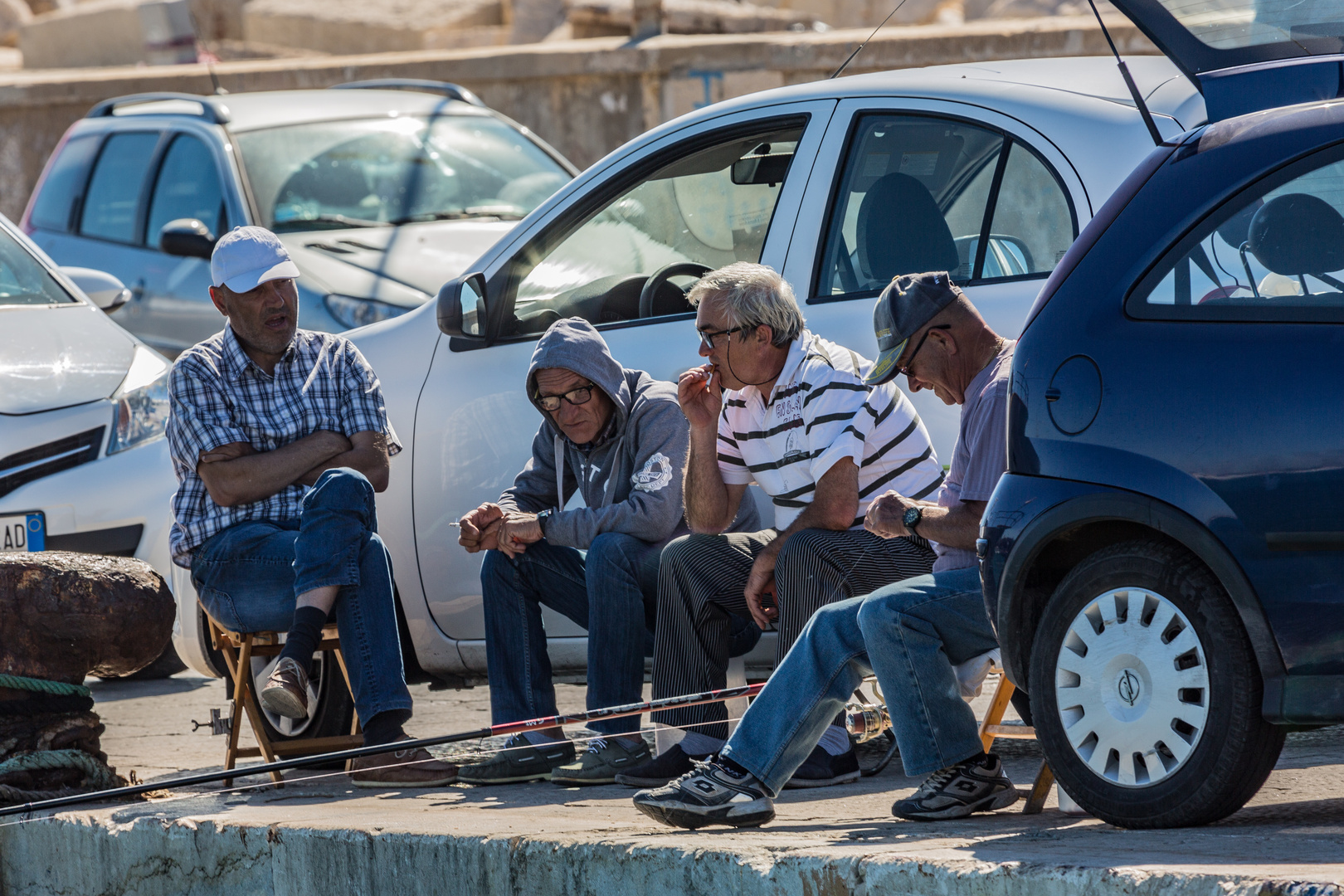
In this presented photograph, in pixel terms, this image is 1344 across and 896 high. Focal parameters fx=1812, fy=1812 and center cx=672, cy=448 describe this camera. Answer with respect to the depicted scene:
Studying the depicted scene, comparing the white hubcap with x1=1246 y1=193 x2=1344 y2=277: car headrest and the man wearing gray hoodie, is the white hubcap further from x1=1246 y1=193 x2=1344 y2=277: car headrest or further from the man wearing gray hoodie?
the man wearing gray hoodie

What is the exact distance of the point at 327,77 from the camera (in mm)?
15078

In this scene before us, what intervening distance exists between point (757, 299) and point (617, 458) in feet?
2.29

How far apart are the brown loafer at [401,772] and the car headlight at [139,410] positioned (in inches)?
90.7

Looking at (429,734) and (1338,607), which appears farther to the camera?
(429,734)

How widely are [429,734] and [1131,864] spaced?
356 cm

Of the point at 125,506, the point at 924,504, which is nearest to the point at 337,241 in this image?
the point at 125,506

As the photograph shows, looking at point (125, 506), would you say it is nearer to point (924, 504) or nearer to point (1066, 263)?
point (924, 504)

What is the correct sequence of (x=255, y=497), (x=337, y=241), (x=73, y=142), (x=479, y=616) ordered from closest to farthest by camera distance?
(x=255, y=497), (x=479, y=616), (x=337, y=241), (x=73, y=142)

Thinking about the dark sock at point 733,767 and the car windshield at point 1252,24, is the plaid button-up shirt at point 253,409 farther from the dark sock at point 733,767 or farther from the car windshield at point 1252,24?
the car windshield at point 1252,24

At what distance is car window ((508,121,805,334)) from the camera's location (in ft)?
17.3

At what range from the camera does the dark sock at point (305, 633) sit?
489 centimetres

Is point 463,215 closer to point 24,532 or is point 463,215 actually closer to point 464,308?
point 24,532

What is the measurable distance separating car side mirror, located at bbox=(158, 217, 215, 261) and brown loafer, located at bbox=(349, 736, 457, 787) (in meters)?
4.50

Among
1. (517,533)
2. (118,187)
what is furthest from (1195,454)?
(118,187)
